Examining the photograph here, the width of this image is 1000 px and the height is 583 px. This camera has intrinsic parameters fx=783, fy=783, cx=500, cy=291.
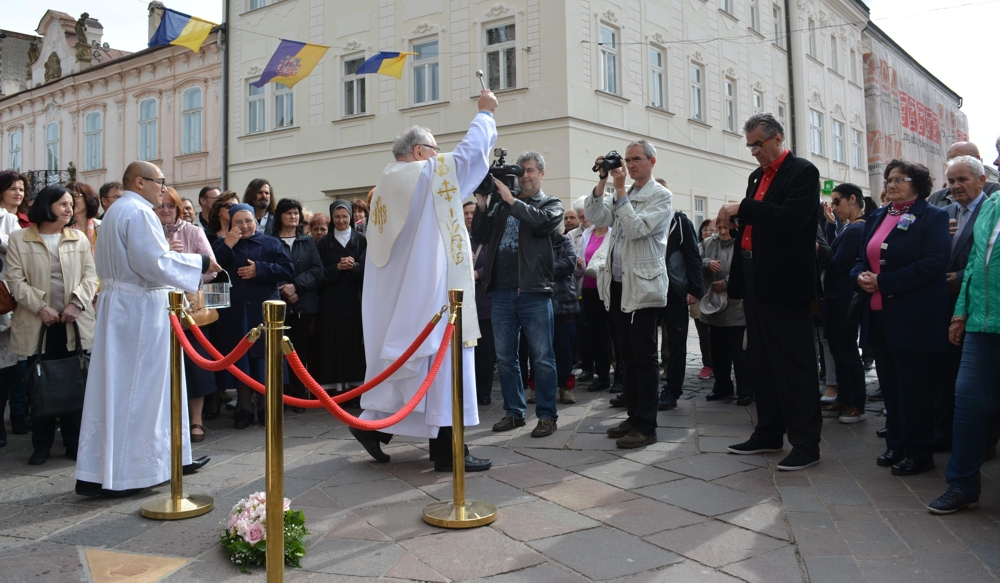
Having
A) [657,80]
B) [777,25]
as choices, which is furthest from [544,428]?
[777,25]

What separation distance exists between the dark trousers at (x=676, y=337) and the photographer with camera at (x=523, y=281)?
3.29 feet

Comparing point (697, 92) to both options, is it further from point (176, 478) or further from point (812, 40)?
point (176, 478)

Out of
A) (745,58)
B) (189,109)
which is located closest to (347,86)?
(189,109)

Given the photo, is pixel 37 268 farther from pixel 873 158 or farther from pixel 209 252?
pixel 873 158

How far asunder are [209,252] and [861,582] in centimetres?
501

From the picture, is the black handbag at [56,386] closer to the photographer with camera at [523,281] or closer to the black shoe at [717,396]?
the photographer with camera at [523,281]

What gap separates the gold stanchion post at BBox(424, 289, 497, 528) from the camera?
3596 millimetres

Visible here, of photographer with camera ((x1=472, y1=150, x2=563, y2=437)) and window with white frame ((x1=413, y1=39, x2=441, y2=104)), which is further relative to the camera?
window with white frame ((x1=413, y1=39, x2=441, y2=104))

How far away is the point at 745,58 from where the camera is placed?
22844mm

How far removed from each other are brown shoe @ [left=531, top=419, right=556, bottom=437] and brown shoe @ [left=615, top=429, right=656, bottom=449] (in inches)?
21.9

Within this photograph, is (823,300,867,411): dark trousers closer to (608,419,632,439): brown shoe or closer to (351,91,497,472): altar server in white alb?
(608,419,632,439): brown shoe

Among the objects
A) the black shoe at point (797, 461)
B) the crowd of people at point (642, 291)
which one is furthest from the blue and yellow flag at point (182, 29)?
the black shoe at point (797, 461)

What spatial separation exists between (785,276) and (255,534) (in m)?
3.18

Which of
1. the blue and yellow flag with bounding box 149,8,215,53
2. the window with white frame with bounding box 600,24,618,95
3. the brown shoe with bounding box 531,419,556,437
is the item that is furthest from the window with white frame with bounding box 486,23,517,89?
the brown shoe with bounding box 531,419,556,437
